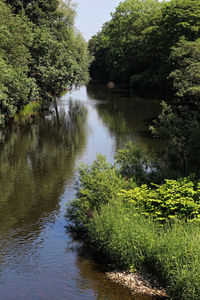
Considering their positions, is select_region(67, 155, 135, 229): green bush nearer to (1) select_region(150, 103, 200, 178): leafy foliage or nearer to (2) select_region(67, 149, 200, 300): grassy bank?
(2) select_region(67, 149, 200, 300): grassy bank

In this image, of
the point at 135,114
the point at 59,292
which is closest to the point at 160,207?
the point at 59,292

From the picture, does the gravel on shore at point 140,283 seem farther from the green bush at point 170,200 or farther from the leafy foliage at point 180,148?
the leafy foliage at point 180,148

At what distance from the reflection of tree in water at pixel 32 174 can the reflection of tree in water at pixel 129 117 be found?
3.50 m

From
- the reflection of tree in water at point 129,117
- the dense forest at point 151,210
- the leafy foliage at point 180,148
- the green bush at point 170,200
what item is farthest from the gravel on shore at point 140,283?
the reflection of tree in water at point 129,117

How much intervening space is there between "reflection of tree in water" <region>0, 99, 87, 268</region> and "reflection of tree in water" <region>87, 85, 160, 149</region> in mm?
3502

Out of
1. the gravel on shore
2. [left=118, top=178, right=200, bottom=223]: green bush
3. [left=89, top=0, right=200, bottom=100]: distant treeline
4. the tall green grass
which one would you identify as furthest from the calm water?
[left=89, top=0, right=200, bottom=100]: distant treeline

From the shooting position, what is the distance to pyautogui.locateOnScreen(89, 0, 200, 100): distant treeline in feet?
131

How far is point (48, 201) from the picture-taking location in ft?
63.2

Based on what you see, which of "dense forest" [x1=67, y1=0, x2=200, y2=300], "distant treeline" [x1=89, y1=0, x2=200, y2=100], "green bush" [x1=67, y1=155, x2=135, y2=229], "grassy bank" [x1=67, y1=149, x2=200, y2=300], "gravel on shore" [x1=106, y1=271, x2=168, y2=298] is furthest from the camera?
"distant treeline" [x1=89, y1=0, x2=200, y2=100]

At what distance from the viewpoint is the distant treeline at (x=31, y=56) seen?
3567cm

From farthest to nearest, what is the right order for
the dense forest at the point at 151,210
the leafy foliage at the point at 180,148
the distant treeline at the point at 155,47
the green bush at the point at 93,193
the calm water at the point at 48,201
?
the distant treeline at the point at 155,47
the leafy foliage at the point at 180,148
the green bush at the point at 93,193
the calm water at the point at 48,201
the dense forest at the point at 151,210

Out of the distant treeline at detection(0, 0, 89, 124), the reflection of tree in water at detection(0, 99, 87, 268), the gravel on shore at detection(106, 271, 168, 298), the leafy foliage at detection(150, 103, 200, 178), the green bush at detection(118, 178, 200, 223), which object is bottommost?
the gravel on shore at detection(106, 271, 168, 298)

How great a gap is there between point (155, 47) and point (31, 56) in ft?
110

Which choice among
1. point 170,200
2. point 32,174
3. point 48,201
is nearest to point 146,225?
point 170,200
